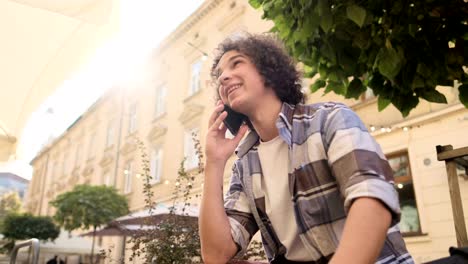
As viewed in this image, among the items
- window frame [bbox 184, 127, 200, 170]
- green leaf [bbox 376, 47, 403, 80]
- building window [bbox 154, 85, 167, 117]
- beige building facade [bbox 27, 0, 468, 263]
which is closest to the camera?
green leaf [bbox 376, 47, 403, 80]

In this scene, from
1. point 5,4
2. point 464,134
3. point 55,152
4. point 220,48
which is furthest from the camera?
point 55,152

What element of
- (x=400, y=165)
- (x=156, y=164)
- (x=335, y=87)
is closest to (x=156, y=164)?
(x=156, y=164)

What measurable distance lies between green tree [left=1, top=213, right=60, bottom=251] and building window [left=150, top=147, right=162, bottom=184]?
5131mm

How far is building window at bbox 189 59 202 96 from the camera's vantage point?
53.3ft

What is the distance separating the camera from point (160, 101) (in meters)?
19.1

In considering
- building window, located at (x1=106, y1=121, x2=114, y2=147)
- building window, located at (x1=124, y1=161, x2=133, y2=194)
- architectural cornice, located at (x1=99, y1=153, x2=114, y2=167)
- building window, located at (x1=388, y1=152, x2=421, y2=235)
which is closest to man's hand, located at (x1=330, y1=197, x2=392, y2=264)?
building window, located at (x1=388, y1=152, x2=421, y2=235)

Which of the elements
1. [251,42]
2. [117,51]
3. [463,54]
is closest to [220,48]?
[251,42]

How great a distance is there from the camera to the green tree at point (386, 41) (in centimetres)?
201

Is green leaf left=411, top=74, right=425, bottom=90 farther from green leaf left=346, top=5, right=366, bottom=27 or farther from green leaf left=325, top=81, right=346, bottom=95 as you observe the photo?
green leaf left=346, top=5, right=366, bottom=27

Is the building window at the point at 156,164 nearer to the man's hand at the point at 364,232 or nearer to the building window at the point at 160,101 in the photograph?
the building window at the point at 160,101

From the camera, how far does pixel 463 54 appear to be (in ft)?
7.53

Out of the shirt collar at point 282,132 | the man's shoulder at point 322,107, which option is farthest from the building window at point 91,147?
the man's shoulder at point 322,107

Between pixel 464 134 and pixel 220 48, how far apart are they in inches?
282

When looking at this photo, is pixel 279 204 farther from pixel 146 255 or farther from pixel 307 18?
pixel 146 255
